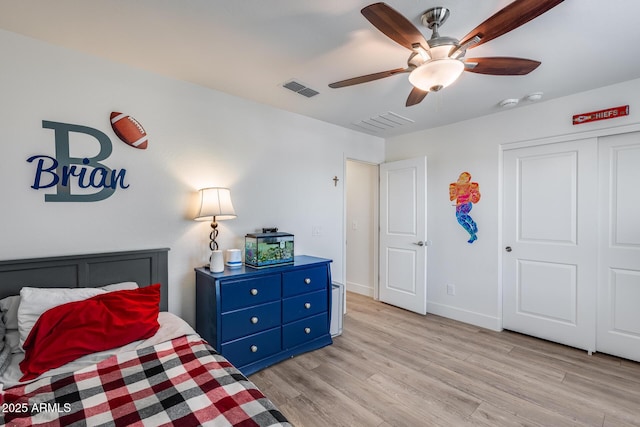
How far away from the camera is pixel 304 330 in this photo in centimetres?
275

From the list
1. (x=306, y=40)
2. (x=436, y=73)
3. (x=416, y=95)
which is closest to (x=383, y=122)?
(x=416, y=95)

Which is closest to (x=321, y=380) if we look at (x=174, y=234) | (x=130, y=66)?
(x=174, y=234)

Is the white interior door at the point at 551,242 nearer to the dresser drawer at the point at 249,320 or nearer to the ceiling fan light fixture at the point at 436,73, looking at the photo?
the ceiling fan light fixture at the point at 436,73

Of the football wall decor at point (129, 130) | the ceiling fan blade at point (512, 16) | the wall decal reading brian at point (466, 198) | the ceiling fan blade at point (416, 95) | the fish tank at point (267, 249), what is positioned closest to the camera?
the ceiling fan blade at point (512, 16)

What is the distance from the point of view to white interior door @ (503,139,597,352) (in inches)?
109

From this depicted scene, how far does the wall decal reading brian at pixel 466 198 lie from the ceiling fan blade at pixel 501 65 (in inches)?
73.3

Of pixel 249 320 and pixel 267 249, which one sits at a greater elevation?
pixel 267 249

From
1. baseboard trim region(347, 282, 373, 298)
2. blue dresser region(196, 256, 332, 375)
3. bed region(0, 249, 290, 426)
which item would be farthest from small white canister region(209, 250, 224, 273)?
baseboard trim region(347, 282, 373, 298)

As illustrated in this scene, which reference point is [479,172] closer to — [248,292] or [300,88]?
[300,88]

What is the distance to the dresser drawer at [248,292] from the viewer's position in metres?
2.25

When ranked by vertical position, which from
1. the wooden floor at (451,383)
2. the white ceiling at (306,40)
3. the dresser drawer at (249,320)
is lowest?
the wooden floor at (451,383)

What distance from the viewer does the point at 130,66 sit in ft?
7.36

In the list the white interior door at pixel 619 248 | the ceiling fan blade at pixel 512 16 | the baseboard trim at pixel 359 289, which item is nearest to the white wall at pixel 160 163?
the baseboard trim at pixel 359 289

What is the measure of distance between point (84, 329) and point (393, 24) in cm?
219
